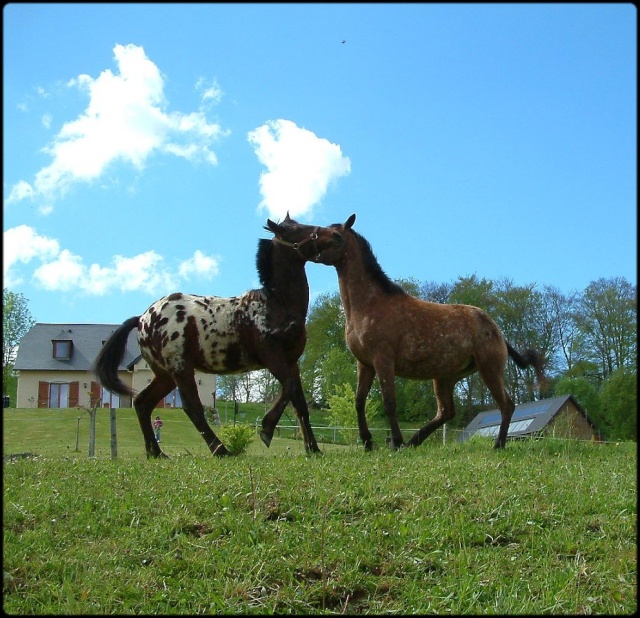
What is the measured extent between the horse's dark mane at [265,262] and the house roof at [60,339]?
3958 cm

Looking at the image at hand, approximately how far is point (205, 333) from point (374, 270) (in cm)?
260

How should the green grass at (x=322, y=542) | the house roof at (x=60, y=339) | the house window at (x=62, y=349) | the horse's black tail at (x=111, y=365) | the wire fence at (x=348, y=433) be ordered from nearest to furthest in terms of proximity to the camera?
the green grass at (x=322, y=542), the horse's black tail at (x=111, y=365), the wire fence at (x=348, y=433), the house roof at (x=60, y=339), the house window at (x=62, y=349)

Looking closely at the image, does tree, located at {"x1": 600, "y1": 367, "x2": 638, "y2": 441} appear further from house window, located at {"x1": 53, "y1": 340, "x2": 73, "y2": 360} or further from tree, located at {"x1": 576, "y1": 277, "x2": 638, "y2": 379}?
house window, located at {"x1": 53, "y1": 340, "x2": 73, "y2": 360}

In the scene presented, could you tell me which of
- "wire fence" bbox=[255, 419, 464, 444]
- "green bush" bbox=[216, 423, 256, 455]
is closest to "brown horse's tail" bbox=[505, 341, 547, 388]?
"green bush" bbox=[216, 423, 256, 455]

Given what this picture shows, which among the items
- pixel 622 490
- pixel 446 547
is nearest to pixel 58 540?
pixel 446 547

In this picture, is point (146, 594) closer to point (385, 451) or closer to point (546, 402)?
point (385, 451)

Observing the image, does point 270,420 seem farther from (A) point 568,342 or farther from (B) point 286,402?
(A) point 568,342

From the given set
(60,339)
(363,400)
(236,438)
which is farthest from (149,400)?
(60,339)

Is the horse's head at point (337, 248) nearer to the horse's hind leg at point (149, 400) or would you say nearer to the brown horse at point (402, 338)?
the brown horse at point (402, 338)

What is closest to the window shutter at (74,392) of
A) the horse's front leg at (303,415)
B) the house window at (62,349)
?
the house window at (62,349)

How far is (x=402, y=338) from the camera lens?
30.6ft

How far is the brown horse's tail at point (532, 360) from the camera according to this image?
1055 centimetres

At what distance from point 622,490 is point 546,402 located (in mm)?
23239

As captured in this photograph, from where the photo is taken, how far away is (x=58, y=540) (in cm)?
485
